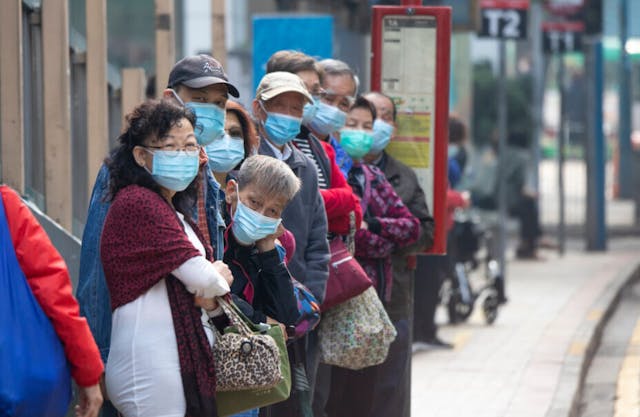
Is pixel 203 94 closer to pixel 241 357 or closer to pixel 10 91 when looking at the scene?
pixel 241 357

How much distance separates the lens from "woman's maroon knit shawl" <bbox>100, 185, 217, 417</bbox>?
504cm

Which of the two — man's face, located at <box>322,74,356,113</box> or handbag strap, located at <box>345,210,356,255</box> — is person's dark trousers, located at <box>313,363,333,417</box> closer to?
handbag strap, located at <box>345,210,356,255</box>

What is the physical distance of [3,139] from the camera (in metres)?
6.96

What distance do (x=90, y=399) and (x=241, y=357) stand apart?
2.44ft

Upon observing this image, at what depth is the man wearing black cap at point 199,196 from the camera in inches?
205

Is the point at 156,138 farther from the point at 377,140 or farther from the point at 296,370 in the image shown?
the point at 377,140

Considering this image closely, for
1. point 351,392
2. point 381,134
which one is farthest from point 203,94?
point 351,392

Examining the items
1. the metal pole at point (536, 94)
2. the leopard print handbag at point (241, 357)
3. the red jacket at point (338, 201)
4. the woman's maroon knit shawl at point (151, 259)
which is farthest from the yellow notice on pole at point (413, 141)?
the metal pole at point (536, 94)

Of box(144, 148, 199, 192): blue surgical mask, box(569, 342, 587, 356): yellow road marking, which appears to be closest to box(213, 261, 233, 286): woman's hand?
box(144, 148, 199, 192): blue surgical mask

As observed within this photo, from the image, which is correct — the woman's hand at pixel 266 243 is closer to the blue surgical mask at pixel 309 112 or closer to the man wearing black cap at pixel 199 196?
the man wearing black cap at pixel 199 196

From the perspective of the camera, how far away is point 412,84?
8273mm

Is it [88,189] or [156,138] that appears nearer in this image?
[156,138]

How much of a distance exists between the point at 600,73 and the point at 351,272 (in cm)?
1710

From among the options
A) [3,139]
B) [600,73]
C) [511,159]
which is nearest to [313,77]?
[3,139]
